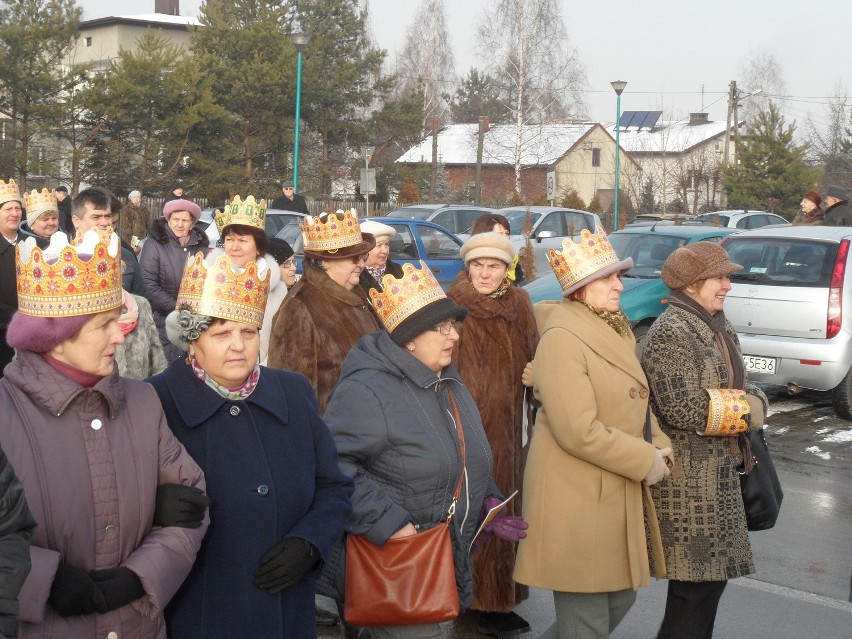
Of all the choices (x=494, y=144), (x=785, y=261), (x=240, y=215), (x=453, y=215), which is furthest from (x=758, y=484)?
(x=494, y=144)

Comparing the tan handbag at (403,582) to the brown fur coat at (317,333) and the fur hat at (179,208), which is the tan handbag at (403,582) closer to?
the brown fur coat at (317,333)

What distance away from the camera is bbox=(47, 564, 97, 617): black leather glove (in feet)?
8.98

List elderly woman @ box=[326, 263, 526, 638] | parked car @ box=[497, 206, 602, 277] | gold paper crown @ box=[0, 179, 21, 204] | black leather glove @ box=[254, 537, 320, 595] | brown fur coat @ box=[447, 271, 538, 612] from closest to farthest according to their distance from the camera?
1. black leather glove @ box=[254, 537, 320, 595]
2. elderly woman @ box=[326, 263, 526, 638]
3. brown fur coat @ box=[447, 271, 538, 612]
4. gold paper crown @ box=[0, 179, 21, 204]
5. parked car @ box=[497, 206, 602, 277]

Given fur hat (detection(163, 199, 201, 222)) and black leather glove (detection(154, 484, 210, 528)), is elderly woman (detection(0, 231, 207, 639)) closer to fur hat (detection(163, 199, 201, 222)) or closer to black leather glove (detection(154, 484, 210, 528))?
black leather glove (detection(154, 484, 210, 528))

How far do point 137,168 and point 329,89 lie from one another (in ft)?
25.5

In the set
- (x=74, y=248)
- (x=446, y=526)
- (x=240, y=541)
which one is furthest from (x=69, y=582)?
(x=446, y=526)

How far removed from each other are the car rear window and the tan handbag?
7.89m

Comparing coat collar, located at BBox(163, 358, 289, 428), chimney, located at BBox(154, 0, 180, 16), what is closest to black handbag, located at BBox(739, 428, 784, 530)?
coat collar, located at BBox(163, 358, 289, 428)

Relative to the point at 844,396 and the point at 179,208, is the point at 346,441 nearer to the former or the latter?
the point at 179,208

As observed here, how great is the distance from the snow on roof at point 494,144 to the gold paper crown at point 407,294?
5508 cm

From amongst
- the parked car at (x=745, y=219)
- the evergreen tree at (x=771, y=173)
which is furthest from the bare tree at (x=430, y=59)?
the parked car at (x=745, y=219)

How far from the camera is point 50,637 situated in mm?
2779

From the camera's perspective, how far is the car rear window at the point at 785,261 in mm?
10711

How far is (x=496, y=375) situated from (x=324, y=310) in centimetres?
93
